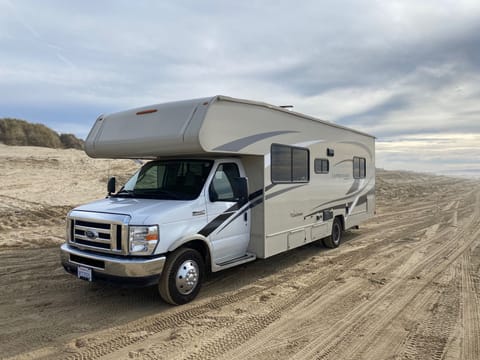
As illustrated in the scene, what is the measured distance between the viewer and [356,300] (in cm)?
577

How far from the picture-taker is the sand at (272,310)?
425cm

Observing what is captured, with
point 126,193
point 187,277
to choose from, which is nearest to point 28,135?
point 126,193

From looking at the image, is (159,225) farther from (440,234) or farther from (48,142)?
(48,142)

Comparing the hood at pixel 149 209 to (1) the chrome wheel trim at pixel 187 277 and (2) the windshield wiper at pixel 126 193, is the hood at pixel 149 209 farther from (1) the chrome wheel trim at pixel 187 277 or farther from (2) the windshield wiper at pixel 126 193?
Result: (1) the chrome wheel trim at pixel 187 277

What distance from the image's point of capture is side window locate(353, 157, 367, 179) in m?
10.7

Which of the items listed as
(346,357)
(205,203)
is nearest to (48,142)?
(205,203)

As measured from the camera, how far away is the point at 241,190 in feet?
20.4

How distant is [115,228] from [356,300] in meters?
3.79

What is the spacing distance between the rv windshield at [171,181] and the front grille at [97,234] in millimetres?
974

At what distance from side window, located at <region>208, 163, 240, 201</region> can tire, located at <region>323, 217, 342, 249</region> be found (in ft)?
12.9

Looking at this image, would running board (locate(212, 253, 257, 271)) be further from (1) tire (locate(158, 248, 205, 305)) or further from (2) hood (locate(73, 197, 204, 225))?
(2) hood (locate(73, 197, 204, 225))

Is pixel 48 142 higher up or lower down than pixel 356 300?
higher up

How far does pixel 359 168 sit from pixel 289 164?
434cm

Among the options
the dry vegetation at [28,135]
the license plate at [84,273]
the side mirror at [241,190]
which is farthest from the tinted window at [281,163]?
the dry vegetation at [28,135]
